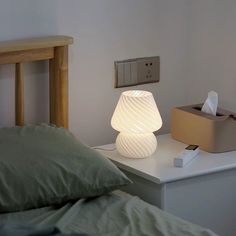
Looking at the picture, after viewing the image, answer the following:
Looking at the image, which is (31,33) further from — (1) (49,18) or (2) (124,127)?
(2) (124,127)

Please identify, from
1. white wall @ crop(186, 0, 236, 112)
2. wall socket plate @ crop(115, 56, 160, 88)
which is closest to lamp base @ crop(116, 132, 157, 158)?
wall socket plate @ crop(115, 56, 160, 88)

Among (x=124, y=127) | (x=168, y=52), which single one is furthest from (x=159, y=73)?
(x=124, y=127)

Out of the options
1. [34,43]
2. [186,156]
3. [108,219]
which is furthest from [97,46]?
[108,219]

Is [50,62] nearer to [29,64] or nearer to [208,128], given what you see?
[29,64]

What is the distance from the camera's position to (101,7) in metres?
2.18

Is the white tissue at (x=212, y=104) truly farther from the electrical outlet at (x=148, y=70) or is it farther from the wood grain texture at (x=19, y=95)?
the wood grain texture at (x=19, y=95)

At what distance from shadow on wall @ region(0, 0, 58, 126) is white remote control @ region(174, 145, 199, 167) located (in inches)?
19.0

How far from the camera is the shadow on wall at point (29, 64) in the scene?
200 cm

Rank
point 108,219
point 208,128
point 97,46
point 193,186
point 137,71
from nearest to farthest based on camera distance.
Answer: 1. point 108,219
2. point 193,186
3. point 208,128
4. point 97,46
5. point 137,71

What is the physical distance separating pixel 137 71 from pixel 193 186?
22.0 inches

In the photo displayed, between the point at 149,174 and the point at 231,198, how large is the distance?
297 millimetres

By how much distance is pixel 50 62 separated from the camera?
2.05 metres

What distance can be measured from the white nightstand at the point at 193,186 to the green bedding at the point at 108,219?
0.57ft

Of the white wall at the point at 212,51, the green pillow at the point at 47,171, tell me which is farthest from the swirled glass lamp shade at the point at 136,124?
the white wall at the point at 212,51
